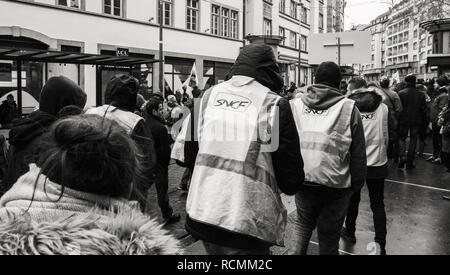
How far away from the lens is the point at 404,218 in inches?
241

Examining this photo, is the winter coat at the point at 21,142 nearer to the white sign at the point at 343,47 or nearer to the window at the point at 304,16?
the white sign at the point at 343,47

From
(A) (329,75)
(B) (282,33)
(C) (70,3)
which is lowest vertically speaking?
(A) (329,75)

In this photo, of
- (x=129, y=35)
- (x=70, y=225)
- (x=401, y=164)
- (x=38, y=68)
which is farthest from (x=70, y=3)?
(x=70, y=225)

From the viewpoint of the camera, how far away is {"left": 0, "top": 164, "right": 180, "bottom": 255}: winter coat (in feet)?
4.29

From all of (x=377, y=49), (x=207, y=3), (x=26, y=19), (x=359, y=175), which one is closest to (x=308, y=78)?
(x=207, y=3)

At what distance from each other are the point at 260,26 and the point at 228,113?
3509 centimetres

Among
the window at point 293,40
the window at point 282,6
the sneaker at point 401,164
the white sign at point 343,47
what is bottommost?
the sneaker at point 401,164

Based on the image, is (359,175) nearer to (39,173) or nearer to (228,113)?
(228,113)

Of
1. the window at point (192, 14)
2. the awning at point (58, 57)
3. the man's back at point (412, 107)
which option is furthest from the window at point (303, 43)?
the man's back at point (412, 107)

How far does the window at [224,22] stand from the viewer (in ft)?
97.4

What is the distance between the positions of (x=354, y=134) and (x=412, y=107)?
7538mm

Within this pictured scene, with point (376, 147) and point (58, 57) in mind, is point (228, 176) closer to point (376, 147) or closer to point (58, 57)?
point (376, 147)

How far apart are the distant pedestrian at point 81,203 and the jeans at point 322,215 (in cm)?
223

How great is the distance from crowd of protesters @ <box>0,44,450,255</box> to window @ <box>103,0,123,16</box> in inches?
756
